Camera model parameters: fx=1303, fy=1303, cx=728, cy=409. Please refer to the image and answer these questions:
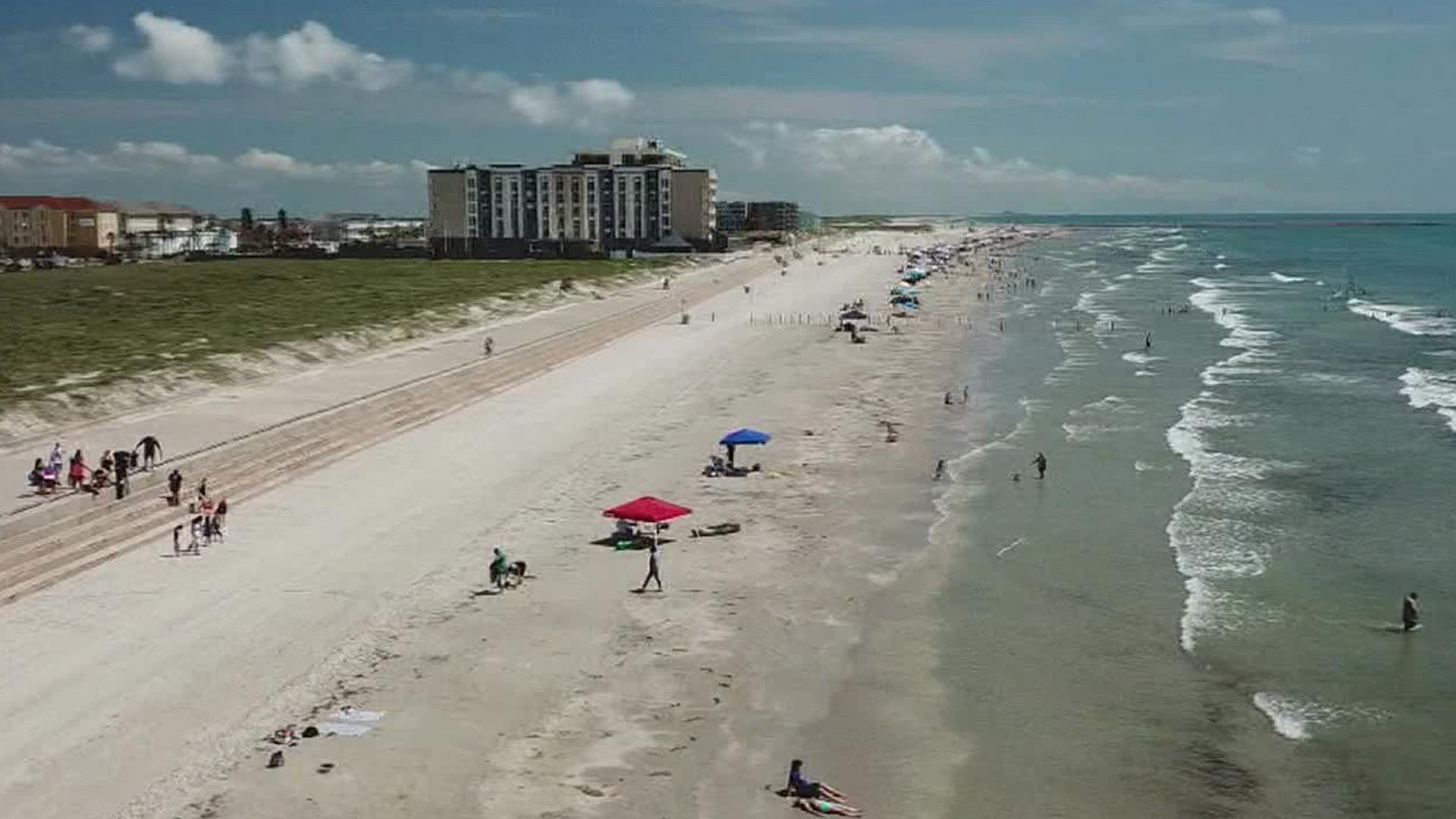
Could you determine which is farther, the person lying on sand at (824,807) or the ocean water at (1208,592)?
the ocean water at (1208,592)

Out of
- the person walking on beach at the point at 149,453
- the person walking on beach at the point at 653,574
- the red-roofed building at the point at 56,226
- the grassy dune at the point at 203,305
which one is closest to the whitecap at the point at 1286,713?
the person walking on beach at the point at 653,574

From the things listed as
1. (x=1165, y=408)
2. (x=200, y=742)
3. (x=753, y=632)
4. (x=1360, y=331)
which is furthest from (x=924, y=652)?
(x=1360, y=331)

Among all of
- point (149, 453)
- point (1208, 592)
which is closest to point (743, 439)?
point (1208, 592)

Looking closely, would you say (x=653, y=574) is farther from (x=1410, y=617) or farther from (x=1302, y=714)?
(x=1410, y=617)

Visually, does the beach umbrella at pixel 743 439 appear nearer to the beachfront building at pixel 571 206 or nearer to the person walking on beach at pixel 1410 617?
the person walking on beach at pixel 1410 617

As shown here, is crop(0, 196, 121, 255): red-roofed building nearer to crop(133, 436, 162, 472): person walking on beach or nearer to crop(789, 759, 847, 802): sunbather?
crop(133, 436, 162, 472): person walking on beach

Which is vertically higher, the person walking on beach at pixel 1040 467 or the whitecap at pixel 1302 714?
the person walking on beach at pixel 1040 467
